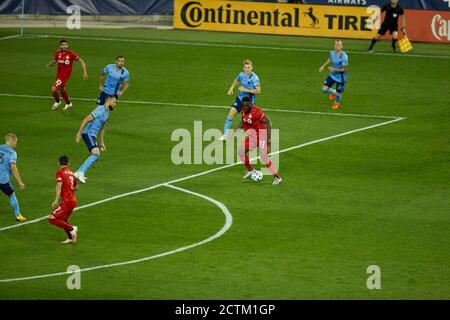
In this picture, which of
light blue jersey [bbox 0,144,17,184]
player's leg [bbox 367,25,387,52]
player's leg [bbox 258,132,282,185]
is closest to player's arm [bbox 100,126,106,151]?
player's leg [bbox 258,132,282,185]

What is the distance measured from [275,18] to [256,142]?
2497 cm

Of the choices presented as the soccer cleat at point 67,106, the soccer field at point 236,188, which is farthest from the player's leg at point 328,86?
the soccer cleat at point 67,106

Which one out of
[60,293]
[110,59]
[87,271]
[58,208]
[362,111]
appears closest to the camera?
[60,293]

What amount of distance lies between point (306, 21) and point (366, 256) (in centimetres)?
3047

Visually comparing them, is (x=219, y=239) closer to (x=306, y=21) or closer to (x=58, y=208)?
(x=58, y=208)

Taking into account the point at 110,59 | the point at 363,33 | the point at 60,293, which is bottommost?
the point at 60,293

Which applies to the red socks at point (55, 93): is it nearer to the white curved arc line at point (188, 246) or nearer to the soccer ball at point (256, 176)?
the white curved arc line at point (188, 246)

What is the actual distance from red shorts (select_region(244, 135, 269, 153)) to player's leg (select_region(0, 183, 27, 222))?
6503mm

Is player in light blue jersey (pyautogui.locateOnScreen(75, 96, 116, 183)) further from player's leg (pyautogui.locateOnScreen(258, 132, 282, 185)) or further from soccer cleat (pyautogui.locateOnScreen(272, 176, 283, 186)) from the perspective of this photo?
soccer cleat (pyautogui.locateOnScreen(272, 176, 283, 186))

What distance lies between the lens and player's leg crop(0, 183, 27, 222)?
2278cm

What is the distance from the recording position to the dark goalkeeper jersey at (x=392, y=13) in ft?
152

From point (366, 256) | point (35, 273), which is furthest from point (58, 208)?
point (366, 256)

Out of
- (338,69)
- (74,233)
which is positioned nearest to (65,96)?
(338,69)

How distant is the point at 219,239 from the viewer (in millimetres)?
22094
